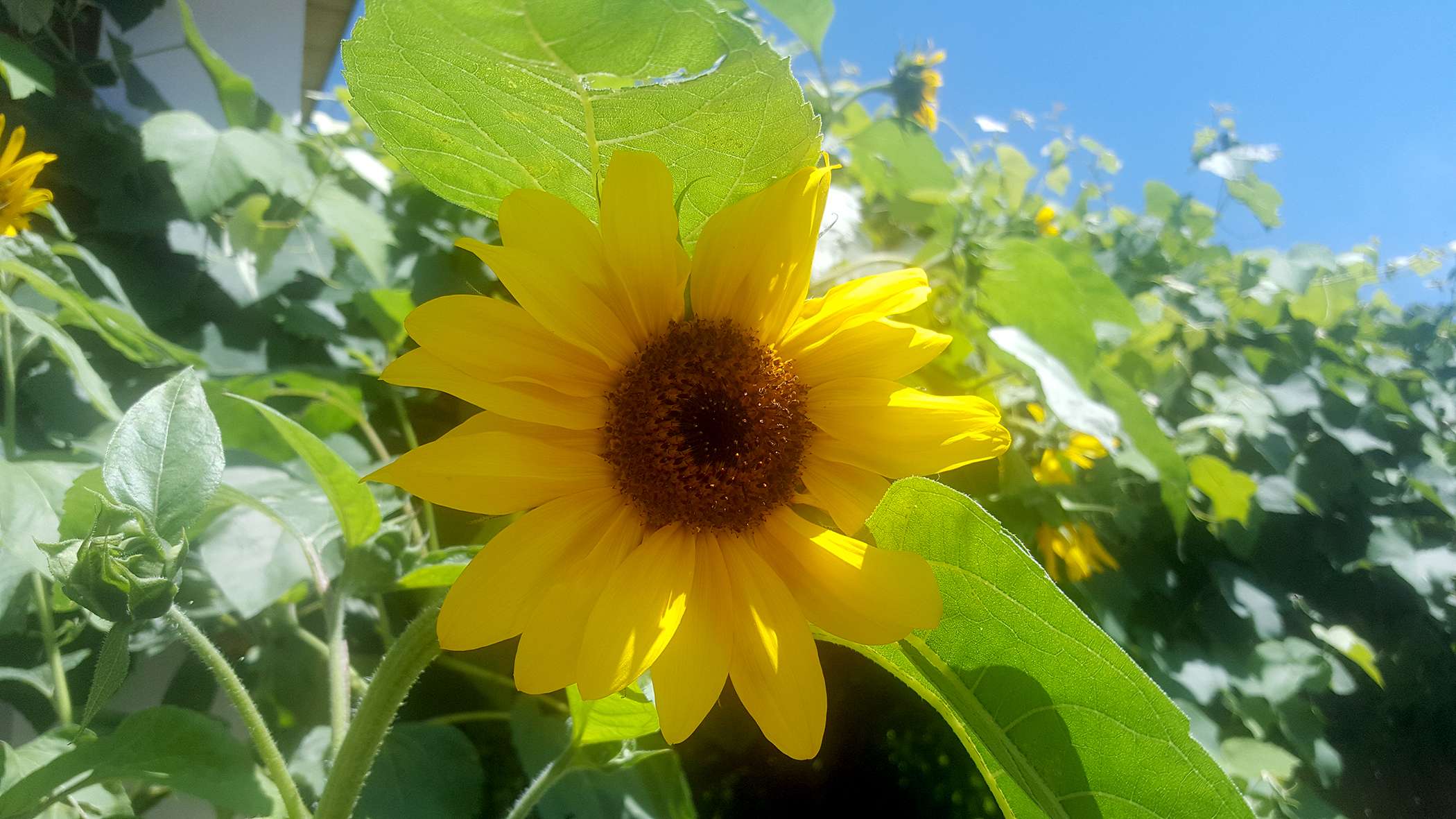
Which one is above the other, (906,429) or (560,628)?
(906,429)

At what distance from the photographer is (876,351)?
450 millimetres

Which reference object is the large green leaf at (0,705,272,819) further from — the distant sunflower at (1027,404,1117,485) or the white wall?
the white wall

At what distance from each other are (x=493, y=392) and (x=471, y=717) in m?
0.56

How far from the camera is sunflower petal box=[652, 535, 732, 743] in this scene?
0.40 m

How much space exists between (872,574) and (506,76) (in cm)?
30

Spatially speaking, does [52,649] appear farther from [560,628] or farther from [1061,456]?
[1061,456]

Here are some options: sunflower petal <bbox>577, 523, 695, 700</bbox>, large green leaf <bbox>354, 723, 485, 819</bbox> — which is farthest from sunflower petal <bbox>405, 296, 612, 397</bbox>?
large green leaf <bbox>354, 723, 485, 819</bbox>

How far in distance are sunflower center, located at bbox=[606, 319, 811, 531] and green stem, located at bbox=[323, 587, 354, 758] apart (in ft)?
1.01

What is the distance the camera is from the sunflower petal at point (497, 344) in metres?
0.39

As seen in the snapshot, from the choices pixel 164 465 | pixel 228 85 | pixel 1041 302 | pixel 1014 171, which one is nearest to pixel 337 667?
pixel 164 465

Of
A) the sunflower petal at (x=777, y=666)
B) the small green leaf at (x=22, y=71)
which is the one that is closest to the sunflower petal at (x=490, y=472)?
the sunflower petal at (x=777, y=666)

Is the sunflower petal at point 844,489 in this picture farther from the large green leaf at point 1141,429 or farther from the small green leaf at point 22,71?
the small green leaf at point 22,71

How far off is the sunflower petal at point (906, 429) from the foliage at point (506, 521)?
2 cm

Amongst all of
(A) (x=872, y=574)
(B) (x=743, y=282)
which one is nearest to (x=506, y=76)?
(B) (x=743, y=282)
